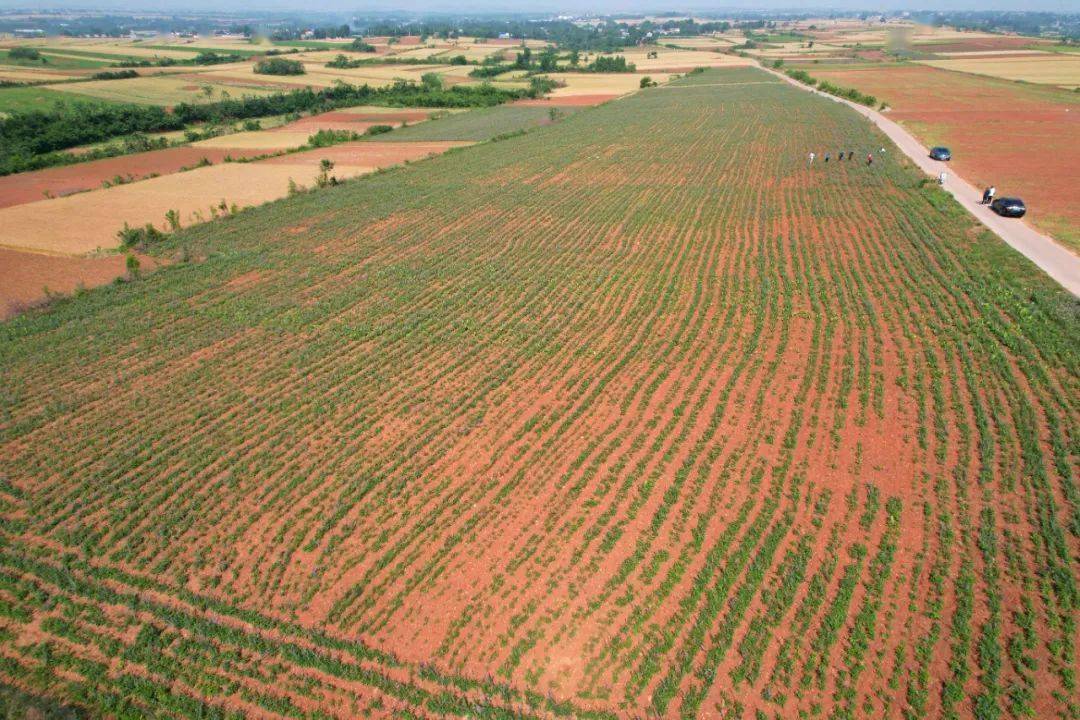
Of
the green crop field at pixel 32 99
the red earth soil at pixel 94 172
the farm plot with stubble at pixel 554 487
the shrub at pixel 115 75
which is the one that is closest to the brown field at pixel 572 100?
the red earth soil at pixel 94 172

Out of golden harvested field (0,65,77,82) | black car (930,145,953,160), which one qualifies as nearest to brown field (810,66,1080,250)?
black car (930,145,953,160)

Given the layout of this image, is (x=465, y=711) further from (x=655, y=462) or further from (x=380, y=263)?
(x=380, y=263)

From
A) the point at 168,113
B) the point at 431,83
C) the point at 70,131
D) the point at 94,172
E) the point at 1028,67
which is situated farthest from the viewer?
the point at 1028,67

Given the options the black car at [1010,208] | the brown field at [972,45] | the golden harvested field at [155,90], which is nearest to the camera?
the black car at [1010,208]

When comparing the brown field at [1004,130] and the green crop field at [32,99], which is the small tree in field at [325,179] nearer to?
the brown field at [1004,130]

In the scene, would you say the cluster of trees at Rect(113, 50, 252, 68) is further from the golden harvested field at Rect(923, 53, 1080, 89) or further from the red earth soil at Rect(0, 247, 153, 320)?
the golden harvested field at Rect(923, 53, 1080, 89)

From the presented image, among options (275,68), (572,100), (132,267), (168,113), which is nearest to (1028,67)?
(572,100)

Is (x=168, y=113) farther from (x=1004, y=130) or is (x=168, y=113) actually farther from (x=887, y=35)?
(x=887, y=35)
